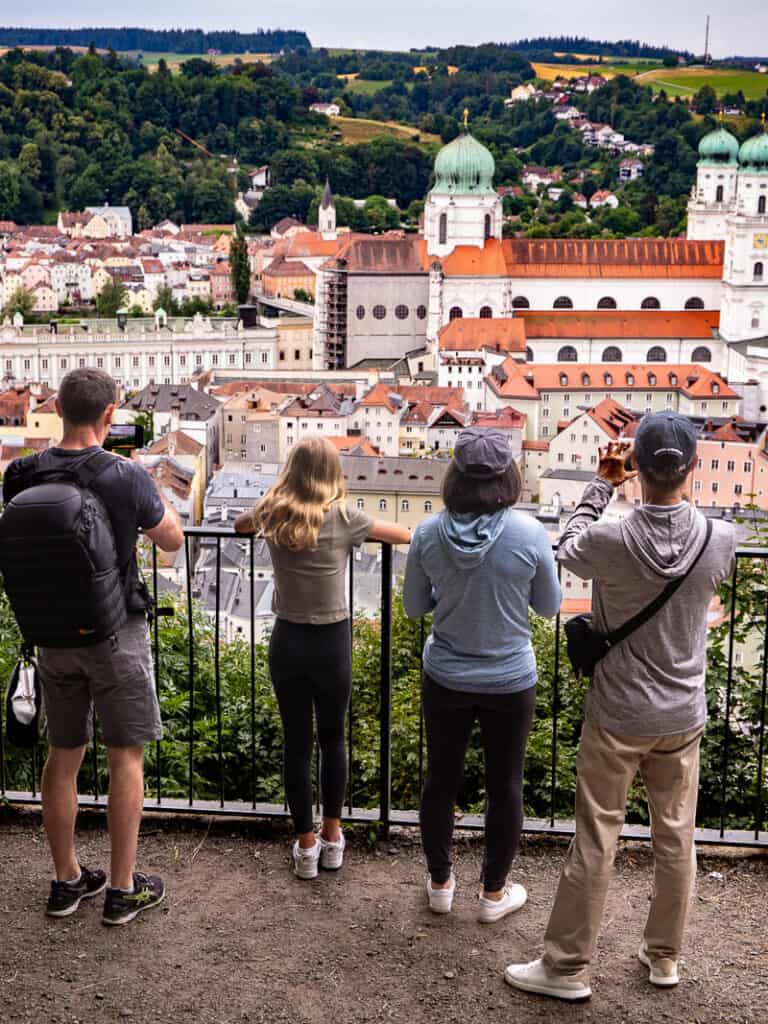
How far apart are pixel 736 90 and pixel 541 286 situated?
240 feet

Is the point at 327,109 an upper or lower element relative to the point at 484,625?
upper

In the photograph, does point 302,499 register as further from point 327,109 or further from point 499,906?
Answer: point 327,109

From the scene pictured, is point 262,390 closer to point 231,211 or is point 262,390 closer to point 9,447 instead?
point 9,447

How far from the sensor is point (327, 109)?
110m

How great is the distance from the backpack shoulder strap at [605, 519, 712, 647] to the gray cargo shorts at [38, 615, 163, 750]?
98cm

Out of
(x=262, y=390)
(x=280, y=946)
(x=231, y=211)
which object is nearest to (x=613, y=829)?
(x=280, y=946)

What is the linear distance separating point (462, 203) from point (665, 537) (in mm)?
48710

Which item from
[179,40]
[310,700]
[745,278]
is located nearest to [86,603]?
[310,700]

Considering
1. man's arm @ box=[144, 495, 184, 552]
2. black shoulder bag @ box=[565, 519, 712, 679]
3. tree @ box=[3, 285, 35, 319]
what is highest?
man's arm @ box=[144, 495, 184, 552]

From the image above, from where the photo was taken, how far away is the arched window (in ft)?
158

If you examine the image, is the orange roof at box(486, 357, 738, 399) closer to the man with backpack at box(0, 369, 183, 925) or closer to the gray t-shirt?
the gray t-shirt

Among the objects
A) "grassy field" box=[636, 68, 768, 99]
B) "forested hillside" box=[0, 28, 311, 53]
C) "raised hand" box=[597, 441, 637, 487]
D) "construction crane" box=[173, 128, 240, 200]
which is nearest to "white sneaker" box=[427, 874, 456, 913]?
"raised hand" box=[597, 441, 637, 487]

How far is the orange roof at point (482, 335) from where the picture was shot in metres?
45.4

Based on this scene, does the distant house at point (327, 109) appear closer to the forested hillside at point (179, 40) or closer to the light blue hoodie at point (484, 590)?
the forested hillside at point (179, 40)
